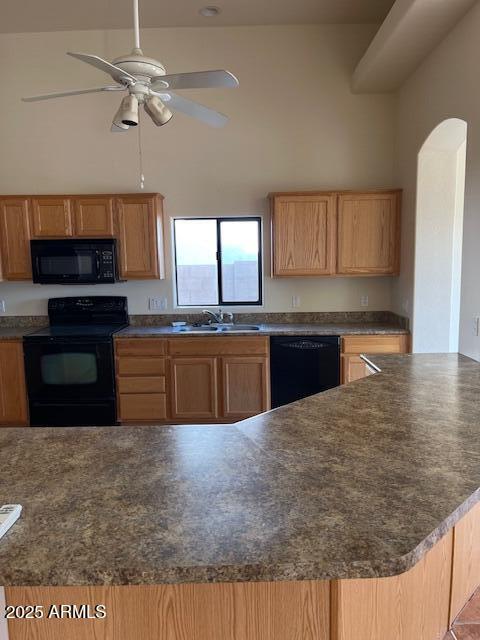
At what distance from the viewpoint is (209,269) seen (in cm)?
446

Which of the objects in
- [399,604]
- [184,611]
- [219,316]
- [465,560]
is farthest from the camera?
[219,316]

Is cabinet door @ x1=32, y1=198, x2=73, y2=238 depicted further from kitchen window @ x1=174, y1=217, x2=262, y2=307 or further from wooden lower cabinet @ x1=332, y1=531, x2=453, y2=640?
wooden lower cabinet @ x1=332, y1=531, x2=453, y2=640

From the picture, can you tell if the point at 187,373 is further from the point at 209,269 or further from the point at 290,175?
the point at 290,175

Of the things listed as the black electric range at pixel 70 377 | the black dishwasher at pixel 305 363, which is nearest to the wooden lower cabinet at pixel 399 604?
the black dishwasher at pixel 305 363

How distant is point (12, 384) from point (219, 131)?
301 cm

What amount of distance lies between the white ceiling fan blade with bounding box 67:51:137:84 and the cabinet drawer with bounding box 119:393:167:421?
2645 mm

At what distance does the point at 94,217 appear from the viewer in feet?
13.1

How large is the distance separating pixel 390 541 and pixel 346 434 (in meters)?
0.57

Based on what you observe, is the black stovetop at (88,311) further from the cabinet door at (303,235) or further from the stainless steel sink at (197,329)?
the cabinet door at (303,235)

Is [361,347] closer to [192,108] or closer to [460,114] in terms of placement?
[460,114]

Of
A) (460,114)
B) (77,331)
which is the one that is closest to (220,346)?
(77,331)

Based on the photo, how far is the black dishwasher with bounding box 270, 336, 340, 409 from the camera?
3799 millimetres

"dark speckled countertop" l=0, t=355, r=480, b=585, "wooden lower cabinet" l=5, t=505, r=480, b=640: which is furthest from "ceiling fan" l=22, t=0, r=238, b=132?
"wooden lower cabinet" l=5, t=505, r=480, b=640

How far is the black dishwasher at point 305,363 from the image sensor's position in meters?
3.80
